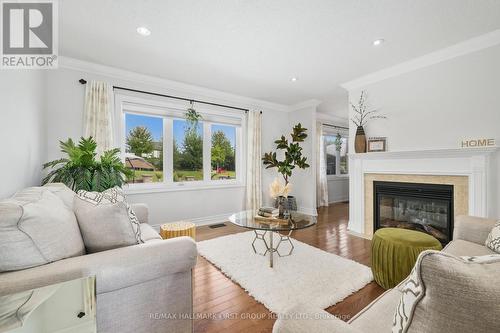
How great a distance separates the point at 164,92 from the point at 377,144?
3506mm

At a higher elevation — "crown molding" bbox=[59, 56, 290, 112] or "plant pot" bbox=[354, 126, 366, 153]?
"crown molding" bbox=[59, 56, 290, 112]

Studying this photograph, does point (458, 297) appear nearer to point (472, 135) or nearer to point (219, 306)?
point (219, 306)

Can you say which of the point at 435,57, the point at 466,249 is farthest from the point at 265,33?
the point at 466,249

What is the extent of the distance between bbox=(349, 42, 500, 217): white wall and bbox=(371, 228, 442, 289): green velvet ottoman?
1310mm

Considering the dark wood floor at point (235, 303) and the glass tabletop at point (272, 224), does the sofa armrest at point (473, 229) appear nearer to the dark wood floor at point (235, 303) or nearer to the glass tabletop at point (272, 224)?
the dark wood floor at point (235, 303)

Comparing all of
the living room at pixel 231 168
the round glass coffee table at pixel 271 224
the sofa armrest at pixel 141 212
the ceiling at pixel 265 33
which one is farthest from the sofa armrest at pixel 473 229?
the sofa armrest at pixel 141 212

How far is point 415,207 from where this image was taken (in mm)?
2990

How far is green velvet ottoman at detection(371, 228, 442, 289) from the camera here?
175 centimetres

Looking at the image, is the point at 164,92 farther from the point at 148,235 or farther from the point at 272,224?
the point at 272,224

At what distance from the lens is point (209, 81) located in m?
3.62

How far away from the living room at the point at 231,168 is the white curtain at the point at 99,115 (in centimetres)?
2

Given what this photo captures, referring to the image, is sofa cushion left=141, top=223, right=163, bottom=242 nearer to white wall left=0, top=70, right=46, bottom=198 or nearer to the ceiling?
white wall left=0, top=70, right=46, bottom=198

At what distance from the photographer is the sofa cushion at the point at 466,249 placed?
1550 millimetres

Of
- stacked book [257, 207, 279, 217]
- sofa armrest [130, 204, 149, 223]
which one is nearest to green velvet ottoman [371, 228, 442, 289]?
stacked book [257, 207, 279, 217]
